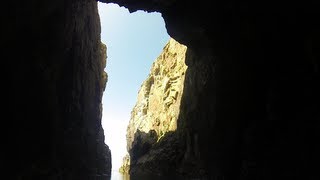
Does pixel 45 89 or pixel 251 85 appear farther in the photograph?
pixel 45 89

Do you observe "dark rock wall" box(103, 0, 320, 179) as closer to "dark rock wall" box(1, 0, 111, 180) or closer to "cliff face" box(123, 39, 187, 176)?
"dark rock wall" box(1, 0, 111, 180)

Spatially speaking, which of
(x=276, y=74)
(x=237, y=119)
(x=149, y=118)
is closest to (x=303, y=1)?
(x=276, y=74)

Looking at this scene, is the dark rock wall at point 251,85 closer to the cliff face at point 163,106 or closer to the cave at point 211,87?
the cave at point 211,87

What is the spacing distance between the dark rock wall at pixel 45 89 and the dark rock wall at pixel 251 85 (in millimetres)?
4101

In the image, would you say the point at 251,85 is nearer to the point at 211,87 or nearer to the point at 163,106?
the point at 211,87

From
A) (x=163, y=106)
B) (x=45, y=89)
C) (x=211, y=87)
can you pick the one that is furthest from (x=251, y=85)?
(x=163, y=106)

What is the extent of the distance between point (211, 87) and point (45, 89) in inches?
316

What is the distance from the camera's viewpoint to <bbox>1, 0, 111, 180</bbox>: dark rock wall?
1373cm

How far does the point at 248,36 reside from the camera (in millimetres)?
15734

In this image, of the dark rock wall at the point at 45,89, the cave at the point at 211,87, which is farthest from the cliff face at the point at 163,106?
the dark rock wall at the point at 45,89

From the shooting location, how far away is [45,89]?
52.3ft

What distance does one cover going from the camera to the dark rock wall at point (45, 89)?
13727 millimetres

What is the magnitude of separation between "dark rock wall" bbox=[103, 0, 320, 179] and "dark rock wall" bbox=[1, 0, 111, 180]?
4101 millimetres

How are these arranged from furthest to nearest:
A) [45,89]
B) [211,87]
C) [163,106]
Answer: [163,106], [211,87], [45,89]
